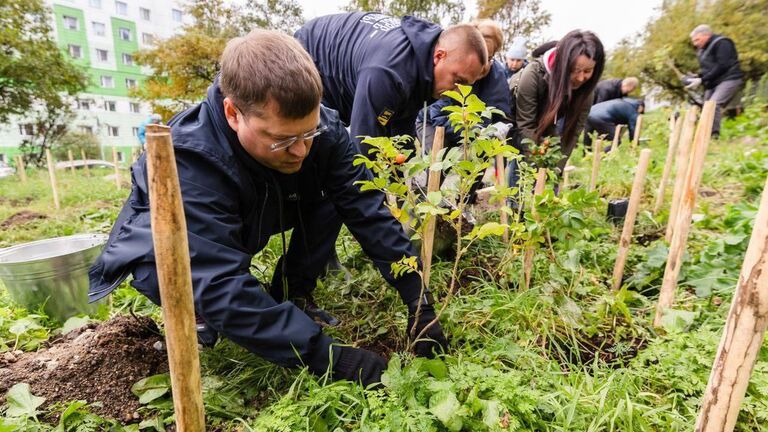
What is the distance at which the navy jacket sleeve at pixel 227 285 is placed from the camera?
119cm

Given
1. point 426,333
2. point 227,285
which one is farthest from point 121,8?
point 426,333

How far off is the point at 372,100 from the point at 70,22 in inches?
1239

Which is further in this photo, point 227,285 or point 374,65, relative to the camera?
point 374,65

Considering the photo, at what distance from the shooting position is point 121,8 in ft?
86.3

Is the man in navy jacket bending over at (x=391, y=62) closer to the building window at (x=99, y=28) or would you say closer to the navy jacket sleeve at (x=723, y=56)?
the navy jacket sleeve at (x=723, y=56)

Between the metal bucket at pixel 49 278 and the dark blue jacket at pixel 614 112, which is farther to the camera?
the dark blue jacket at pixel 614 112

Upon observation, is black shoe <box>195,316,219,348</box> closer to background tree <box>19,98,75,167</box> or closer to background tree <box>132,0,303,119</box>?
background tree <box>132,0,303,119</box>

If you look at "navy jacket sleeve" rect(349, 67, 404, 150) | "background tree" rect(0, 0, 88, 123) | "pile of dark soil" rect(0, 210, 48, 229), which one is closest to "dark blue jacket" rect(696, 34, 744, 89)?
"navy jacket sleeve" rect(349, 67, 404, 150)

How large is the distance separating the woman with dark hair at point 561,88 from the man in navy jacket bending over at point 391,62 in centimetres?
108

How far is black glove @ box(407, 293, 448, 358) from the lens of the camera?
1640 mm

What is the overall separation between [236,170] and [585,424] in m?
1.48

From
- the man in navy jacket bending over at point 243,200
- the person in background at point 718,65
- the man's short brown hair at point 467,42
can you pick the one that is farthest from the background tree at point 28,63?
the person in background at point 718,65

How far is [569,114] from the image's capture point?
3.12 m

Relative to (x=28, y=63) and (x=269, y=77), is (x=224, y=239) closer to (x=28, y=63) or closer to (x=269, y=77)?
(x=269, y=77)
